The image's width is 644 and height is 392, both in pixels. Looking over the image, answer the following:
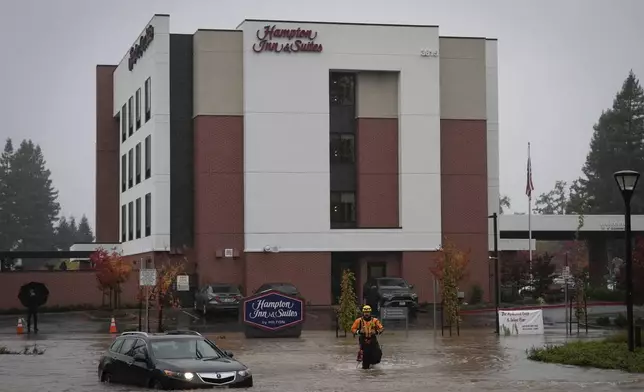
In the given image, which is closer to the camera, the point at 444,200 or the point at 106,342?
the point at 106,342

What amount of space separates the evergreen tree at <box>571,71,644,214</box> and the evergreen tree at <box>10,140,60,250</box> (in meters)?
70.2

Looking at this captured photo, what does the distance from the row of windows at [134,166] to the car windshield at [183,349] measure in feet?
140

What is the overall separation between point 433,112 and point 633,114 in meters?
64.5

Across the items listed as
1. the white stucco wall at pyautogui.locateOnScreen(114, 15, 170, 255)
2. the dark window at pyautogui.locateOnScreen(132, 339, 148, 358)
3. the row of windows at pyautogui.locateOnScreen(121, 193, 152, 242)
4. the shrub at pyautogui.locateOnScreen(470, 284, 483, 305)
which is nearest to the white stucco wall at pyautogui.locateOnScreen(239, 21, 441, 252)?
the shrub at pyautogui.locateOnScreen(470, 284, 483, 305)


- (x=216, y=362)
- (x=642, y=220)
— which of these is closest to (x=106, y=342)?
(x=216, y=362)

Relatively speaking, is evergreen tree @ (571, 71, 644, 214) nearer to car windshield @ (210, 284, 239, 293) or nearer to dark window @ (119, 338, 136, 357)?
car windshield @ (210, 284, 239, 293)

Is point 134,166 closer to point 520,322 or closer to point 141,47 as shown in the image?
point 141,47

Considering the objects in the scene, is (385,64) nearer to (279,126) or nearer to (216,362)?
(279,126)

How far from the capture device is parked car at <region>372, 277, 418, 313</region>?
54.3 meters

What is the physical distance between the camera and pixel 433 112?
63.8 metres

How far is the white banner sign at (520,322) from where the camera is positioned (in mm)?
41625

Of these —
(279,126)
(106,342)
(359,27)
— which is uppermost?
(359,27)

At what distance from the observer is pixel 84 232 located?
193125mm

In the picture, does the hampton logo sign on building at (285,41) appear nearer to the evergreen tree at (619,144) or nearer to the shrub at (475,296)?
the shrub at (475,296)
